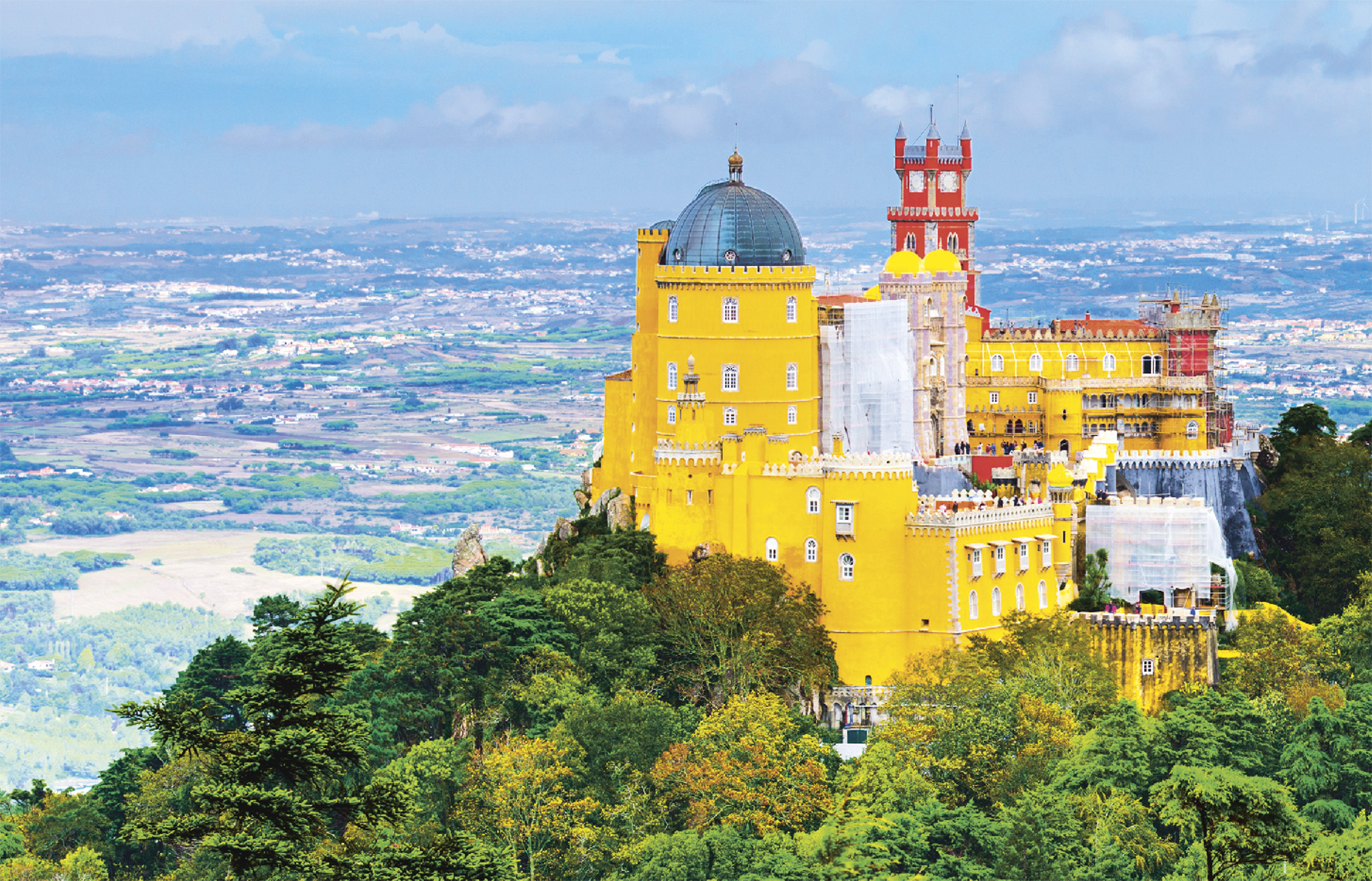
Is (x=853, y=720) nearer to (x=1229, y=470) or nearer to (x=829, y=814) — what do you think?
(x=829, y=814)

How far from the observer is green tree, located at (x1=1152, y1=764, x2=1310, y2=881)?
64875mm

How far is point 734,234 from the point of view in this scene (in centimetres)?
9738

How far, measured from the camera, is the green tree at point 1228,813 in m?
64.9

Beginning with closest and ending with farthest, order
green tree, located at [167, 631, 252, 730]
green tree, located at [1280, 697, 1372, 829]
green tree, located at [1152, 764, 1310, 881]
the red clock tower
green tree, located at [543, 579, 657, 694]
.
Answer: green tree, located at [1152, 764, 1310, 881] → green tree, located at [1280, 697, 1372, 829] → green tree, located at [543, 579, 657, 694] → green tree, located at [167, 631, 252, 730] → the red clock tower

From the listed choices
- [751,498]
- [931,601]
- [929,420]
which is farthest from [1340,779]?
[929,420]

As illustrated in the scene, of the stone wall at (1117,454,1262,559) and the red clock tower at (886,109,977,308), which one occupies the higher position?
the red clock tower at (886,109,977,308)

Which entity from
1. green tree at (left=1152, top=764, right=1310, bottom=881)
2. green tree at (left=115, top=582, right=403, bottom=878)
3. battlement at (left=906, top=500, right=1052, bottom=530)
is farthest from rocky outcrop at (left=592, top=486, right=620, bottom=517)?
green tree at (left=115, top=582, right=403, bottom=878)

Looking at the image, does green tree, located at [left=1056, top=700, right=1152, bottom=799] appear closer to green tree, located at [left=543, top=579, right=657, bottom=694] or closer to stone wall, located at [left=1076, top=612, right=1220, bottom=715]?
stone wall, located at [left=1076, top=612, right=1220, bottom=715]

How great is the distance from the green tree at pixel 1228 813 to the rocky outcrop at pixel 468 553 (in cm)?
4193

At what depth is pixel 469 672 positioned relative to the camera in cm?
8825

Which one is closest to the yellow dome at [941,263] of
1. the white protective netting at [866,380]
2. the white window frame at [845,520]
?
the white protective netting at [866,380]

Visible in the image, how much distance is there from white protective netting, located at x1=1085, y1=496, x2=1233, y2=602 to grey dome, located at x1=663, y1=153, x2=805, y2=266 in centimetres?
1663

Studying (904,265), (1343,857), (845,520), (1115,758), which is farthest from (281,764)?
(904,265)

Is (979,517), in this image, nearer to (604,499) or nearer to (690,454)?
(690,454)
